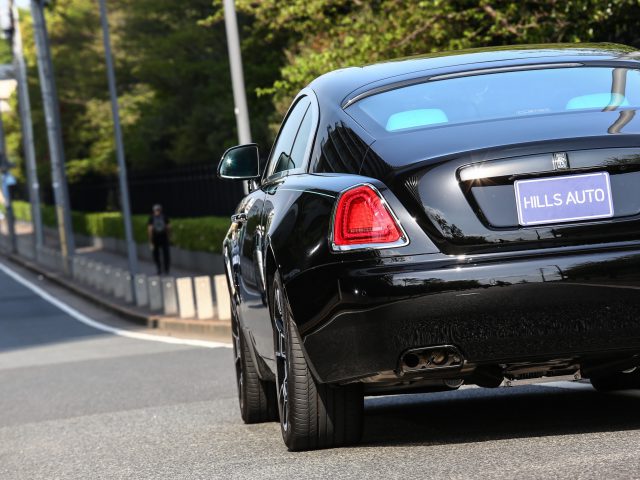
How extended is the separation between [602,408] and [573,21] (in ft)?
40.1

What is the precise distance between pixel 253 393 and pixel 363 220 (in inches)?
99.2

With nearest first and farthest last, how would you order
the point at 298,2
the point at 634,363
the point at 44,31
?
the point at 634,363 → the point at 298,2 → the point at 44,31

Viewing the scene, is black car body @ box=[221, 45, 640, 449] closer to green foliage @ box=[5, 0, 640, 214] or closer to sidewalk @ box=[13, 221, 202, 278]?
green foliage @ box=[5, 0, 640, 214]

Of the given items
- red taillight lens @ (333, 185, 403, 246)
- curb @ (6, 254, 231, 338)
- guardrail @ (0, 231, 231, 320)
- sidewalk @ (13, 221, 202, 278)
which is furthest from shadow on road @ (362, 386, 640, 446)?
sidewalk @ (13, 221, 202, 278)

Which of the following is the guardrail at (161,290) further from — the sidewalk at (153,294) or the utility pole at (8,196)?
the utility pole at (8,196)

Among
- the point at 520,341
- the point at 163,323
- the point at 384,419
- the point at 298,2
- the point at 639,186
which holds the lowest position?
the point at 163,323

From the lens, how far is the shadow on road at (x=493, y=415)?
266 inches

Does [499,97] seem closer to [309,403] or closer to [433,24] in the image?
[309,403]

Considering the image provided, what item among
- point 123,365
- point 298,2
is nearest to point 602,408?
point 123,365

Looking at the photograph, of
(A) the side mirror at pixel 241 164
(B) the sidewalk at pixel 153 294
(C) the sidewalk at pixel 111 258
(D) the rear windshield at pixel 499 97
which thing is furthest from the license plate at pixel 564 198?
(C) the sidewalk at pixel 111 258

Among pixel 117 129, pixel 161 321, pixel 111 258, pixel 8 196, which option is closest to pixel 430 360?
pixel 161 321

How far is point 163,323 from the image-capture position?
24.4 metres

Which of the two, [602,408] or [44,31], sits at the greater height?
[44,31]

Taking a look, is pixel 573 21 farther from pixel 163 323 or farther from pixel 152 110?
pixel 152 110
